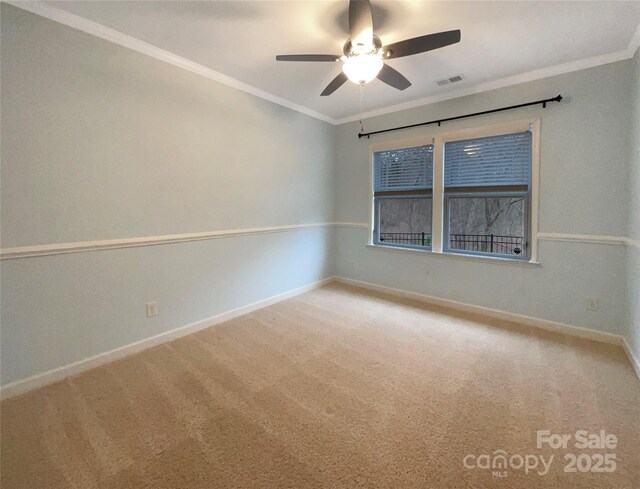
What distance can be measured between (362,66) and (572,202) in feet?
8.15

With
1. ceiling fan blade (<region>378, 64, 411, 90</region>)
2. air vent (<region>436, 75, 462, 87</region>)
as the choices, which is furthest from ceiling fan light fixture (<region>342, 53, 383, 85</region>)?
air vent (<region>436, 75, 462, 87</region>)

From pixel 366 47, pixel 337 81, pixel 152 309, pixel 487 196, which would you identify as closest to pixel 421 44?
pixel 366 47

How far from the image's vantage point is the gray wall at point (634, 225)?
2.23 m

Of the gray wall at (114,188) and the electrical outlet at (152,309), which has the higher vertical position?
the gray wall at (114,188)

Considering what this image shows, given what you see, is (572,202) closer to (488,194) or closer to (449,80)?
(488,194)

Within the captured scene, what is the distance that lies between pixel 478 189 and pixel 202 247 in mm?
3202

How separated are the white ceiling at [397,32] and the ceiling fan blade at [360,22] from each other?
0.96ft

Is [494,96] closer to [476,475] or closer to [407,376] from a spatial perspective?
[407,376]

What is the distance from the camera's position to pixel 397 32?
222 centimetres

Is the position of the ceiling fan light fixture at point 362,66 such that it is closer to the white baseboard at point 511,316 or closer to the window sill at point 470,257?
the window sill at point 470,257

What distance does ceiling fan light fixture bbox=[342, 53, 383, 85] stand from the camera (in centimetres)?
190

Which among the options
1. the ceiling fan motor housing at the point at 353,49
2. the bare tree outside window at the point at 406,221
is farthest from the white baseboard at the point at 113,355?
the ceiling fan motor housing at the point at 353,49

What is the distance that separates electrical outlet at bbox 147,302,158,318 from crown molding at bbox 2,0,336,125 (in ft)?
7.20

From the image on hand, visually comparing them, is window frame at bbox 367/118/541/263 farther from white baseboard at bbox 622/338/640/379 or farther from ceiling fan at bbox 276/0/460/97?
ceiling fan at bbox 276/0/460/97
